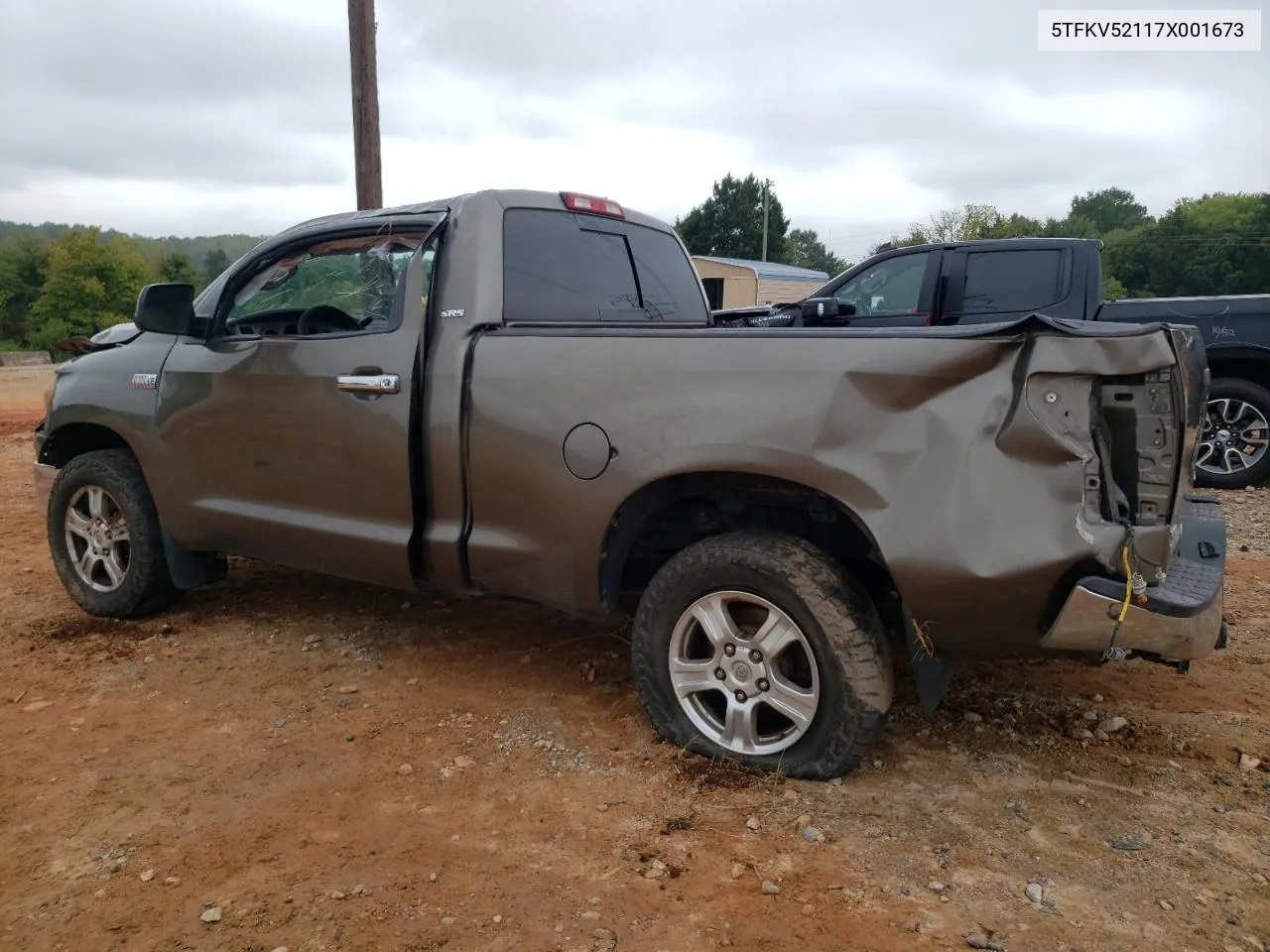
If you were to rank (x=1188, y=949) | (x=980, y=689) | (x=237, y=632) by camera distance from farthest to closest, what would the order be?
1. (x=237, y=632)
2. (x=980, y=689)
3. (x=1188, y=949)

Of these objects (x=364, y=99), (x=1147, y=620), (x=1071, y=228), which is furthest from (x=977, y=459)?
(x=1071, y=228)

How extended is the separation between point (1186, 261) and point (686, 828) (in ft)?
195

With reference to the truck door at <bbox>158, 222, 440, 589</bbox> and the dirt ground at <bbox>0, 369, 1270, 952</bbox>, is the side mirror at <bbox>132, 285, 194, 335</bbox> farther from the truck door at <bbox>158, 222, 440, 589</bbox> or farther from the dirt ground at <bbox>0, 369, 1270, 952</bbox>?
the dirt ground at <bbox>0, 369, 1270, 952</bbox>

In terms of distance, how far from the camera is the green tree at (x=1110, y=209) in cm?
8334

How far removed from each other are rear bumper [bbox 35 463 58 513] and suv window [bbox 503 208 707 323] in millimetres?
2939

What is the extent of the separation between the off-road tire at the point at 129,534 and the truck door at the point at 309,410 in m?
0.21

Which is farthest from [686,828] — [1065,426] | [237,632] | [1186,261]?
[1186,261]

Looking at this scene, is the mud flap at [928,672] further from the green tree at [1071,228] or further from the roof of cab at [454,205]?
the green tree at [1071,228]

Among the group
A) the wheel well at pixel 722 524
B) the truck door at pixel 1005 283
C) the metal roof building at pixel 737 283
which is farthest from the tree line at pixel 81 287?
the wheel well at pixel 722 524

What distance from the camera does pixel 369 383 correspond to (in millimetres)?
3568

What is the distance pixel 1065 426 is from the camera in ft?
8.10

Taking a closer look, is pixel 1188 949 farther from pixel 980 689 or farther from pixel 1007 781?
pixel 980 689

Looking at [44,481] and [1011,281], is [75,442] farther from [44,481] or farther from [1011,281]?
[1011,281]

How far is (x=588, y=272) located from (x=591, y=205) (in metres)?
0.37
